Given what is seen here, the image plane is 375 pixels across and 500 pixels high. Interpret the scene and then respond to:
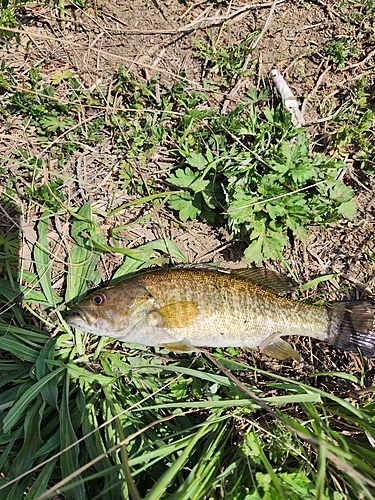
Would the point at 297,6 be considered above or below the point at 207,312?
above

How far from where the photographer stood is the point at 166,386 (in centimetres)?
364

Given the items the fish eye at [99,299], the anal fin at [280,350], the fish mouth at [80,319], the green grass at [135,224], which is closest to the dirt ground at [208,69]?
the green grass at [135,224]

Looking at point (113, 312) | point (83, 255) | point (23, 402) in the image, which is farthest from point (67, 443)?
point (83, 255)

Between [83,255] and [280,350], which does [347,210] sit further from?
[83,255]

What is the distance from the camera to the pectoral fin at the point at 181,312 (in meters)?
3.41

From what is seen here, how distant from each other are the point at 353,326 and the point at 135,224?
242 cm

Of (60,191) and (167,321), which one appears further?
(60,191)

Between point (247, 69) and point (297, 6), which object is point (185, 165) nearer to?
point (247, 69)

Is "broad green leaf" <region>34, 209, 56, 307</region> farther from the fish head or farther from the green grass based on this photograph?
the fish head

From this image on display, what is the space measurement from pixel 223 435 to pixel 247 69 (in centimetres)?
370

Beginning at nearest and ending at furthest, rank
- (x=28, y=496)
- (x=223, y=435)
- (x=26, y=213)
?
(x=28, y=496)
(x=223, y=435)
(x=26, y=213)

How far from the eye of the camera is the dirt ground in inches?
158

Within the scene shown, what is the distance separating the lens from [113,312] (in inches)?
135

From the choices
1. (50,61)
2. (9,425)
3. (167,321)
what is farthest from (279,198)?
(9,425)
